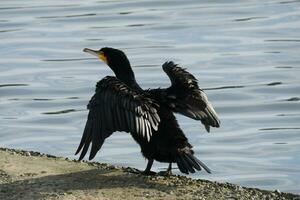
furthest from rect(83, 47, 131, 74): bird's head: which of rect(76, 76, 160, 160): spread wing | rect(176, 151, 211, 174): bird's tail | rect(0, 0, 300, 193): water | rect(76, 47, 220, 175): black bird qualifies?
rect(0, 0, 300, 193): water

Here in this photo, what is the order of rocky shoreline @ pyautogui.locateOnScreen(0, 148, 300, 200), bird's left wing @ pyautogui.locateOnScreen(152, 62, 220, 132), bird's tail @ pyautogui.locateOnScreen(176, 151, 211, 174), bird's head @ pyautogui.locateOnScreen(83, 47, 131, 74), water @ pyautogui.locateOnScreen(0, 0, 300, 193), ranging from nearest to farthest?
rocky shoreline @ pyautogui.locateOnScreen(0, 148, 300, 200) → bird's tail @ pyautogui.locateOnScreen(176, 151, 211, 174) → bird's left wing @ pyautogui.locateOnScreen(152, 62, 220, 132) → bird's head @ pyautogui.locateOnScreen(83, 47, 131, 74) → water @ pyautogui.locateOnScreen(0, 0, 300, 193)

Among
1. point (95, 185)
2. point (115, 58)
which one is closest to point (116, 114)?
point (95, 185)

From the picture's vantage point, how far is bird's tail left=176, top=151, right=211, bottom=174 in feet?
28.9

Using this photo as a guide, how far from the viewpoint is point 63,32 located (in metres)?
19.5

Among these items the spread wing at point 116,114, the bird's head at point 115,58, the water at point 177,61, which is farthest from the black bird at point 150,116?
the water at point 177,61

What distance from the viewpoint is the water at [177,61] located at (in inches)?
510

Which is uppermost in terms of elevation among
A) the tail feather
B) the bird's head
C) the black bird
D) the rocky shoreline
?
the bird's head

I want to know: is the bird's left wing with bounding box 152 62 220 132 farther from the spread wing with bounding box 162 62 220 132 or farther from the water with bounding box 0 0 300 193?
the water with bounding box 0 0 300 193

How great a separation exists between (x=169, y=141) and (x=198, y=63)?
26.4ft

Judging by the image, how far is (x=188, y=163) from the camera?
888cm

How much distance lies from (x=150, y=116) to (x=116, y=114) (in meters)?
0.26

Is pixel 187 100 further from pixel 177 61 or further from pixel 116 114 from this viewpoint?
pixel 177 61

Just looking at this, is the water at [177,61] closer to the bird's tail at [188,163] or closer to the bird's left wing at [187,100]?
the bird's left wing at [187,100]

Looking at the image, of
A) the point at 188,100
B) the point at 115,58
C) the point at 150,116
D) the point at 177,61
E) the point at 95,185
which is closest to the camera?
the point at 95,185
